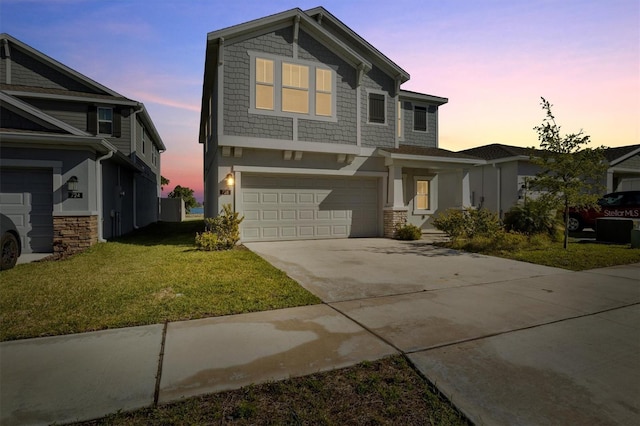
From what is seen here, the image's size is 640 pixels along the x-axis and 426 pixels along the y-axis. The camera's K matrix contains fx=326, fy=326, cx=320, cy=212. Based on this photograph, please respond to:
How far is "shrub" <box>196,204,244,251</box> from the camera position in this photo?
9.69 m

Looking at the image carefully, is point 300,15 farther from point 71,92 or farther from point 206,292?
point 71,92

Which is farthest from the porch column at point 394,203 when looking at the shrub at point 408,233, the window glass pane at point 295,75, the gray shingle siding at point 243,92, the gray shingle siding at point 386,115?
the gray shingle siding at point 243,92

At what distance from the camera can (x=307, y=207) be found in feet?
41.6

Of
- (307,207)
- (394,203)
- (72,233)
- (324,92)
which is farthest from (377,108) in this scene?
(72,233)

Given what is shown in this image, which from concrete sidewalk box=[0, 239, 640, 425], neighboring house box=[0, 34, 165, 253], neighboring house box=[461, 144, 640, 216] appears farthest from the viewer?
neighboring house box=[461, 144, 640, 216]

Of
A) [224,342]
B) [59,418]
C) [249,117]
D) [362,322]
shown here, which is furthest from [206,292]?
[249,117]

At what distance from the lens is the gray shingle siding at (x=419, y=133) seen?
55.5ft

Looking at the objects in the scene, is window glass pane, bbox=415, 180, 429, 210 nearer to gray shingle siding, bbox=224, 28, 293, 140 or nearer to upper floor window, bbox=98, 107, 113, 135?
gray shingle siding, bbox=224, 28, 293, 140

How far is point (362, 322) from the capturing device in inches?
160

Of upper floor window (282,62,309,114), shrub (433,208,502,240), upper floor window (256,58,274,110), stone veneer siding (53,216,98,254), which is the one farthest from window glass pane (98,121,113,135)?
shrub (433,208,502,240)

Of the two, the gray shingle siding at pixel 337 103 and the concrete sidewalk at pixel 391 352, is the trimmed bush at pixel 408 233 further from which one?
the concrete sidewalk at pixel 391 352

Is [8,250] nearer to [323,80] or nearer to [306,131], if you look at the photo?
[306,131]

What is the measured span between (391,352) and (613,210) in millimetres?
16460

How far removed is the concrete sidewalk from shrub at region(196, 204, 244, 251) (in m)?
5.15
